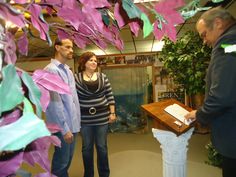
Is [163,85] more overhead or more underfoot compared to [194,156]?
more overhead

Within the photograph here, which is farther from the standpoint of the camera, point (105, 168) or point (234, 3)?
point (234, 3)

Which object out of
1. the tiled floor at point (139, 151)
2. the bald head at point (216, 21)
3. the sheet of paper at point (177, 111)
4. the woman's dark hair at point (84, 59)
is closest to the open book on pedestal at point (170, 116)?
the sheet of paper at point (177, 111)

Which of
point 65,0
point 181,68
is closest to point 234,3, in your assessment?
point 181,68

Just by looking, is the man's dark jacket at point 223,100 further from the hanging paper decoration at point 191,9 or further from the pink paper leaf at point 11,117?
the pink paper leaf at point 11,117

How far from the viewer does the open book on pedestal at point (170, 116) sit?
166 cm

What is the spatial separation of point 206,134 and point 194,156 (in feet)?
4.76

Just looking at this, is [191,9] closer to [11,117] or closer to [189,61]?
[11,117]

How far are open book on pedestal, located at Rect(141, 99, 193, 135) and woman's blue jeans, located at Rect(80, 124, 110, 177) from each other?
0.82 metres

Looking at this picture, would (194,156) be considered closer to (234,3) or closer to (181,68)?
(181,68)

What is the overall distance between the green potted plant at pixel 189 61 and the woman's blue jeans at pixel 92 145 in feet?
5.66

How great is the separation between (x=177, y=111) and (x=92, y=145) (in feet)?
3.67

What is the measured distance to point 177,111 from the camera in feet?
5.79

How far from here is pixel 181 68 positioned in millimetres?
3797

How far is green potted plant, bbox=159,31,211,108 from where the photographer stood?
3.61 metres
